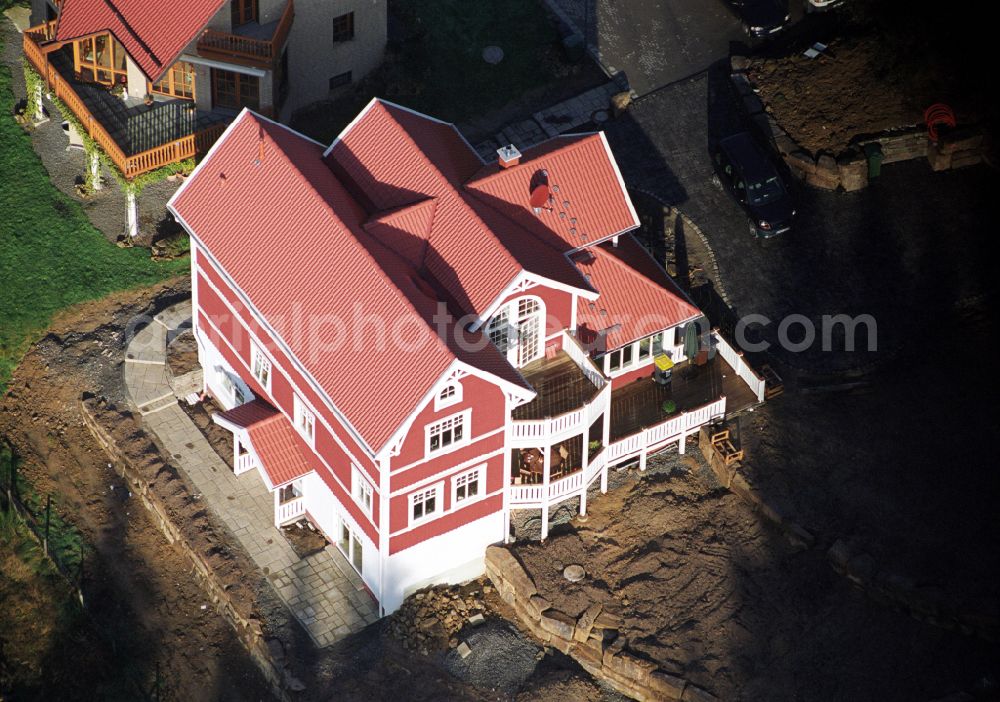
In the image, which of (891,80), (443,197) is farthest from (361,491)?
(891,80)

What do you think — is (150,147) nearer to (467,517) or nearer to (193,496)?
(193,496)

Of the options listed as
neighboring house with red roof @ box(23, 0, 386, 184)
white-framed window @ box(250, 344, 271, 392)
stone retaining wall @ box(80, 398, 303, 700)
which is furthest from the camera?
neighboring house with red roof @ box(23, 0, 386, 184)

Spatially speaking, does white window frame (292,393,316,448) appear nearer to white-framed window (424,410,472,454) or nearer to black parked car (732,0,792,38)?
white-framed window (424,410,472,454)

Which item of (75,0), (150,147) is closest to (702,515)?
(150,147)

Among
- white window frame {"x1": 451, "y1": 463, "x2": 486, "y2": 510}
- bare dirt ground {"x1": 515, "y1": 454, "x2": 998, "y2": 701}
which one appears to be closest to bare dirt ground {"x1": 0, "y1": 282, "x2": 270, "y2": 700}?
white window frame {"x1": 451, "y1": 463, "x2": 486, "y2": 510}

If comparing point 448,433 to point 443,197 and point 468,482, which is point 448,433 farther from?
point 443,197

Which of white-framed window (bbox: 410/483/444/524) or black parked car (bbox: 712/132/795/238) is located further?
black parked car (bbox: 712/132/795/238)
